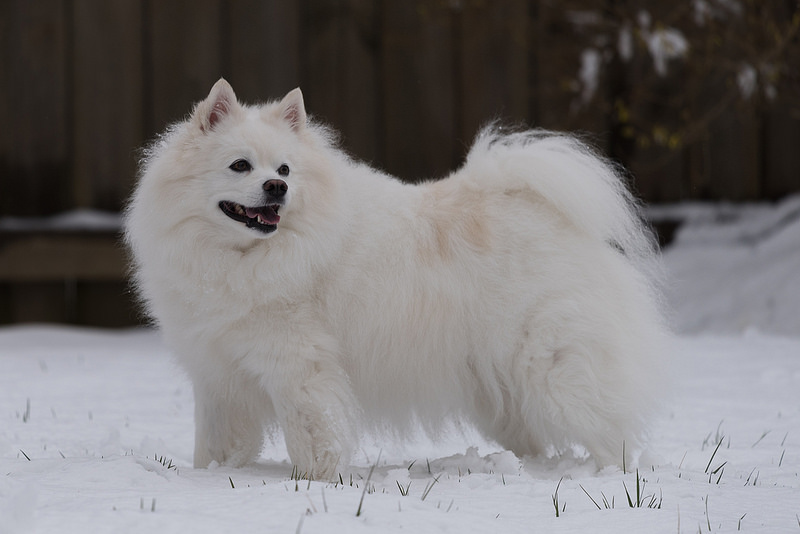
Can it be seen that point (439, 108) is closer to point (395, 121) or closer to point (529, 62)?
point (395, 121)

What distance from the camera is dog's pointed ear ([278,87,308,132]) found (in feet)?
12.4

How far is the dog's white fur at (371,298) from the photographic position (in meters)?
3.50

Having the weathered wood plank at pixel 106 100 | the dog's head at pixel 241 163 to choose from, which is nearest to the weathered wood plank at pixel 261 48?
the weathered wood plank at pixel 106 100

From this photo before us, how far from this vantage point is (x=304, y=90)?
710 cm

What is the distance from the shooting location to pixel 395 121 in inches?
Answer: 285

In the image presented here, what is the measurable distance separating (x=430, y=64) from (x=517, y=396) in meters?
4.12

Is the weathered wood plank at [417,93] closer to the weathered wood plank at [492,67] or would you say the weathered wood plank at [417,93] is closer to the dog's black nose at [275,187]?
the weathered wood plank at [492,67]

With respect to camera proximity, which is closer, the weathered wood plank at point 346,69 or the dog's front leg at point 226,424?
the dog's front leg at point 226,424

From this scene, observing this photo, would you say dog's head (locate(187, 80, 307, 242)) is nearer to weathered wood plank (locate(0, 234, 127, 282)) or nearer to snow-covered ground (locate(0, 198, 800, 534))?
snow-covered ground (locate(0, 198, 800, 534))

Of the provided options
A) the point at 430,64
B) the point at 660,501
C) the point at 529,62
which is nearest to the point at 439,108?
the point at 430,64

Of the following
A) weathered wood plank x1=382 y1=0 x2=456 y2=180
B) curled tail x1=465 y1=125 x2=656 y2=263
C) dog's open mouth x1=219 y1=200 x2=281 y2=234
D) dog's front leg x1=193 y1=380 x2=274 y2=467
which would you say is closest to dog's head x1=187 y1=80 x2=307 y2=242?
dog's open mouth x1=219 y1=200 x2=281 y2=234

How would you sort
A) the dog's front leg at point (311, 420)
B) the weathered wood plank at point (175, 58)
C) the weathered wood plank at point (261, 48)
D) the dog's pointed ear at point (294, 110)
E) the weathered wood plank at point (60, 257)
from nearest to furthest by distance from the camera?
the dog's front leg at point (311, 420) → the dog's pointed ear at point (294, 110) → the weathered wood plank at point (60, 257) → the weathered wood plank at point (175, 58) → the weathered wood plank at point (261, 48)

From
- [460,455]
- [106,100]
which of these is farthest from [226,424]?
[106,100]

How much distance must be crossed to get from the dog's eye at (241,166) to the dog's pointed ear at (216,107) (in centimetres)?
23
